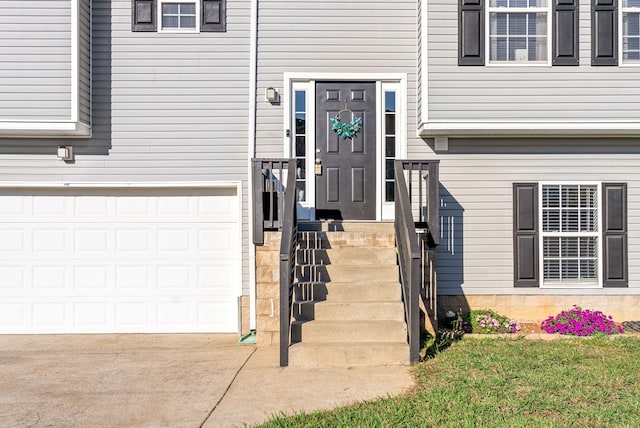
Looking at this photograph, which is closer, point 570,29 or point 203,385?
point 203,385

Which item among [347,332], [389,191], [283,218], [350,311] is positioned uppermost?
[389,191]

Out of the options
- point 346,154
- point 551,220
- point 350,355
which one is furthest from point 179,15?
point 551,220

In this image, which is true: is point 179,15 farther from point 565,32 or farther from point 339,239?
point 565,32

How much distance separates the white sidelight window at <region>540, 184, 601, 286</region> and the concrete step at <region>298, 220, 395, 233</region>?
7.14ft

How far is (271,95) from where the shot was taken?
23.3 ft

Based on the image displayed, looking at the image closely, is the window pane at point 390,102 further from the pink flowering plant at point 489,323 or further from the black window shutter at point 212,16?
the pink flowering plant at point 489,323

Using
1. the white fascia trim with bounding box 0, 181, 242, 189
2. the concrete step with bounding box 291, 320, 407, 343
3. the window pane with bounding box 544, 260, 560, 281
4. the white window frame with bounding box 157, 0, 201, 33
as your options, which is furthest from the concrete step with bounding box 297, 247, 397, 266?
the white window frame with bounding box 157, 0, 201, 33

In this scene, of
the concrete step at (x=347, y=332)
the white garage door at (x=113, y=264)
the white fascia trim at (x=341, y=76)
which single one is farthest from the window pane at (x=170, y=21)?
the concrete step at (x=347, y=332)

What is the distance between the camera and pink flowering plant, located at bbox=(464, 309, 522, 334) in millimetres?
6633

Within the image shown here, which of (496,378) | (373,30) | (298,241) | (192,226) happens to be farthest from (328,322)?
(373,30)

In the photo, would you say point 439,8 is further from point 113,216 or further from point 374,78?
point 113,216

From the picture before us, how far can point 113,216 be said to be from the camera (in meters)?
7.32

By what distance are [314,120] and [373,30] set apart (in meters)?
1.46

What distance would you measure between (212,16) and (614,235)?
614cm
